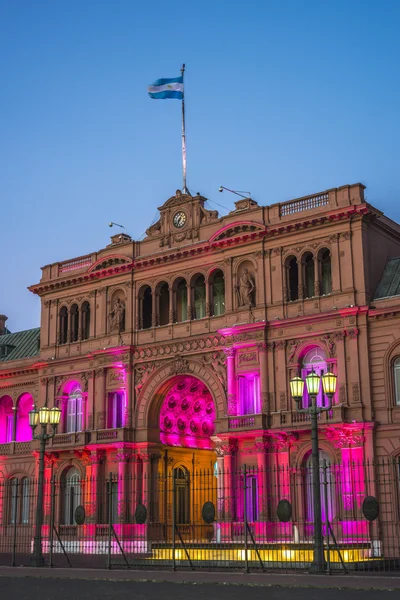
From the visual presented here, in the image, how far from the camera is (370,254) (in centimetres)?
4634

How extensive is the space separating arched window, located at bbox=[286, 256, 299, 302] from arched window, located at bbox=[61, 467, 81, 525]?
1916 centimetres

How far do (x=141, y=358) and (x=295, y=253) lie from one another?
40.6 feet

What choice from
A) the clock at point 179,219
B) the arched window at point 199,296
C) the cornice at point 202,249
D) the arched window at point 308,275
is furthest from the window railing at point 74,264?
the arched window at point 308,275

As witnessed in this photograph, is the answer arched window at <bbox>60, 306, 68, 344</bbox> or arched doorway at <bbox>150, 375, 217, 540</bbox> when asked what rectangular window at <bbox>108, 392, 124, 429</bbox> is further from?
arched window at <bbox>60, 306, 68, 344</bbox>

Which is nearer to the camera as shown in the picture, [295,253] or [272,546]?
[272,546]

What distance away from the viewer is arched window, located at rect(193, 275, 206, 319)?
5312cm

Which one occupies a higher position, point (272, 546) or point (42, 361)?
point (42, 361)

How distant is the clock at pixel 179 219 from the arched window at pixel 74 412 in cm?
1317

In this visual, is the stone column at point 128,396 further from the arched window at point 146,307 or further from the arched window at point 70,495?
the arched window at point 70,495

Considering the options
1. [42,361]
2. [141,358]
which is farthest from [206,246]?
[42,361]

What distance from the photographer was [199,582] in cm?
2622

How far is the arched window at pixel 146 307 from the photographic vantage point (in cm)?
5497

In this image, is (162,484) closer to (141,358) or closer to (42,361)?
(141,358)

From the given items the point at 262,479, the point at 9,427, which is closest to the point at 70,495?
the point at 9,427
